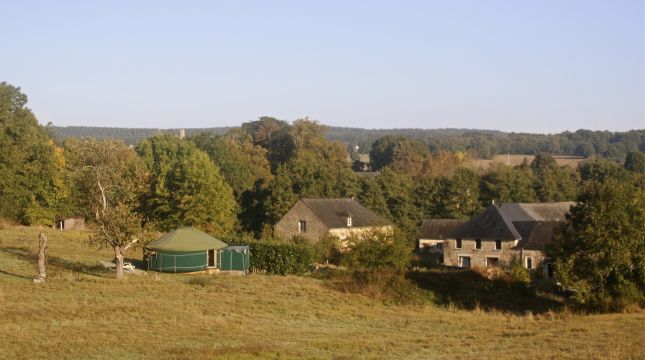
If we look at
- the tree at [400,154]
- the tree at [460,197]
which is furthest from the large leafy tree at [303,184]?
the tree at [400,154]

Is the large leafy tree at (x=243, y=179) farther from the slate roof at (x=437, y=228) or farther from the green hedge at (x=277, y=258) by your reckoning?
the green hedge at (x=277, y=258)

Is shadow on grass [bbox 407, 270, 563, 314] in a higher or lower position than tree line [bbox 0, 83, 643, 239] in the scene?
lower

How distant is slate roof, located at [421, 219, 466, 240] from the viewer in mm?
72688

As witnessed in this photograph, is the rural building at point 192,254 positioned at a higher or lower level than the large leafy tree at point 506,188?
lower

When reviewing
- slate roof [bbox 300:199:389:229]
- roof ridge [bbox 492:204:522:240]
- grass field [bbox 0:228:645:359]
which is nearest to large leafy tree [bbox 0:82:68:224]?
slate roof [bbox 300:199:389:229]

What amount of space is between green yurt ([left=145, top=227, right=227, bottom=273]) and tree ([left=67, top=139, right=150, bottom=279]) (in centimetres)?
176

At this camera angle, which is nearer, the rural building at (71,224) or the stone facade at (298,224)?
the stone facade at (298,224)

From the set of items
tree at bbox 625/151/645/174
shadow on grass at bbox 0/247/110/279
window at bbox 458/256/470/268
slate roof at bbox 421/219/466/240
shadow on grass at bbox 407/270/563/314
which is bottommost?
window at bbox 458/256/470/268

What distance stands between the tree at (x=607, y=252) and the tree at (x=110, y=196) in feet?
68.8

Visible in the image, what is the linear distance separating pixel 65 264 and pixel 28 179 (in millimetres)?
28452

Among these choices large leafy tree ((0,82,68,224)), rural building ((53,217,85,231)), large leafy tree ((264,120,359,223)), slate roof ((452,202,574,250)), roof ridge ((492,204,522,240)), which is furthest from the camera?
rural building ((53,217,85,231))

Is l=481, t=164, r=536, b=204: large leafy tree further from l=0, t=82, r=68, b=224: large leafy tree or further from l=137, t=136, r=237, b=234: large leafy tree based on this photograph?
l=0, t=82, r=68, b=224: large leafy tree

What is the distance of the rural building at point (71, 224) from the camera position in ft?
257

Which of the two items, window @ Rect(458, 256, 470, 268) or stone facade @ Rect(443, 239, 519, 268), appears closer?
stone facade @ Rect(443, 239, 519, 268)
